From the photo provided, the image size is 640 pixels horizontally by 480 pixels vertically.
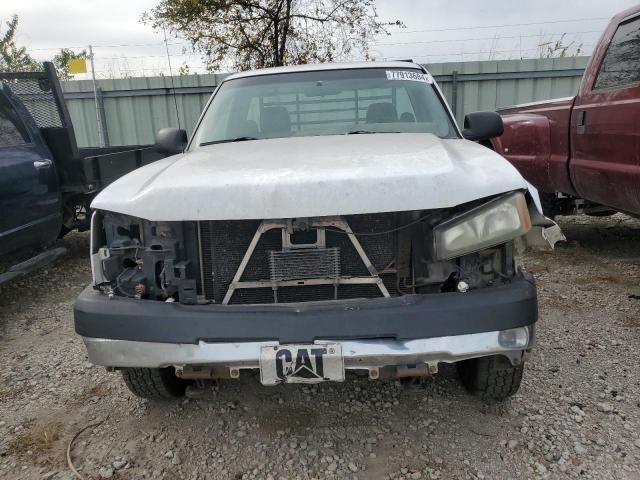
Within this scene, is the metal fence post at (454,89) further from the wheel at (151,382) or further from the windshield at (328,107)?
the wheel at (151,382)

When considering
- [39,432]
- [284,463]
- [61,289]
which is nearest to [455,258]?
[284,463]

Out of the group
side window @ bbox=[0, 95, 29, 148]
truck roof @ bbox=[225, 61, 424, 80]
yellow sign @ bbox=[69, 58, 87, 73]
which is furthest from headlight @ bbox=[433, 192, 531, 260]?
yellow sign @ bbox=[69, 58, 87, 73]

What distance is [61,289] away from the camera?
195 inches

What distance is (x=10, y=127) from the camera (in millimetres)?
4719

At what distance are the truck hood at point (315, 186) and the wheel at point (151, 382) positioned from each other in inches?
33.6

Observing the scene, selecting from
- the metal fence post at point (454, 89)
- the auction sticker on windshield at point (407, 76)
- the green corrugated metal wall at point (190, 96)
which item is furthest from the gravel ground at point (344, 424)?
the green corrugated metal wall at point (190, 96)

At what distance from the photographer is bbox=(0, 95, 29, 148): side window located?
459cm

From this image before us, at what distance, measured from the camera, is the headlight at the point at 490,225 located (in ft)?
6.73

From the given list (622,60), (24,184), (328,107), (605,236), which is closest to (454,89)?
(605,236)

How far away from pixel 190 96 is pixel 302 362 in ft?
29.3

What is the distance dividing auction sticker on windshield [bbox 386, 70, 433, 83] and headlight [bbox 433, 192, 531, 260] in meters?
1.68

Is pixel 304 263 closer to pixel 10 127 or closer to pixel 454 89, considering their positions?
pixel 10 127

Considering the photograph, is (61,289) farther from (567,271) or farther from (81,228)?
(567,271)

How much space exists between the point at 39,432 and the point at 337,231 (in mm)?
1839
